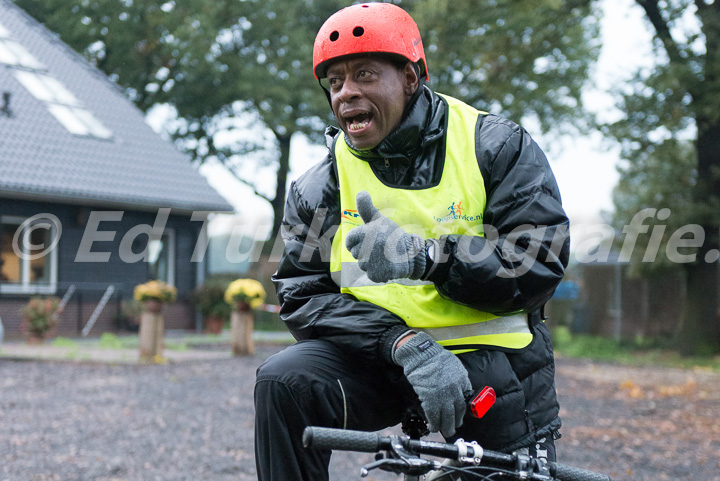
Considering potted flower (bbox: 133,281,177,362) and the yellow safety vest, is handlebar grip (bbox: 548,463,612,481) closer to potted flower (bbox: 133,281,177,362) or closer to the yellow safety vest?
the yellow safety vest

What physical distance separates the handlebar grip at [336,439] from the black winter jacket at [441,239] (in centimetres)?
58

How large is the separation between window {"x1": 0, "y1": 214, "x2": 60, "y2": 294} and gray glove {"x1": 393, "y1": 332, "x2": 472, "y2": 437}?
16372mm

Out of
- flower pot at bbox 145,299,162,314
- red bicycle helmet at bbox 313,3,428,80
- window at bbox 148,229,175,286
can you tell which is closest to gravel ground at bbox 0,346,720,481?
flower pot at bbox 145,299,162,314

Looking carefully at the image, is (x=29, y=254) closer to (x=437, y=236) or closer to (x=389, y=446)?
(x=437, y=236)

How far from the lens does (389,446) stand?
1757mm

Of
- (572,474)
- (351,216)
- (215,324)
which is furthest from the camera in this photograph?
(215,324)

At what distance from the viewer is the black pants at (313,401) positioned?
2223 millimetres

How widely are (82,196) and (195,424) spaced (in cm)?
1084

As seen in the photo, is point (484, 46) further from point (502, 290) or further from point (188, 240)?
point (502, 290)

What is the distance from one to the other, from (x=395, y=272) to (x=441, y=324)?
441 millimetres

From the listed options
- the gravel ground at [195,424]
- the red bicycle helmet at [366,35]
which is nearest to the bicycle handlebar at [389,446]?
the red bicycle helmet at [366,35]

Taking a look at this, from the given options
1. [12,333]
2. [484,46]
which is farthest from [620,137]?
[12,333]

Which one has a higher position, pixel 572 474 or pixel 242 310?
pixel 572 474

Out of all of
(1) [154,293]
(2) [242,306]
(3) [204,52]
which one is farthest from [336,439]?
(3) [204,52]
